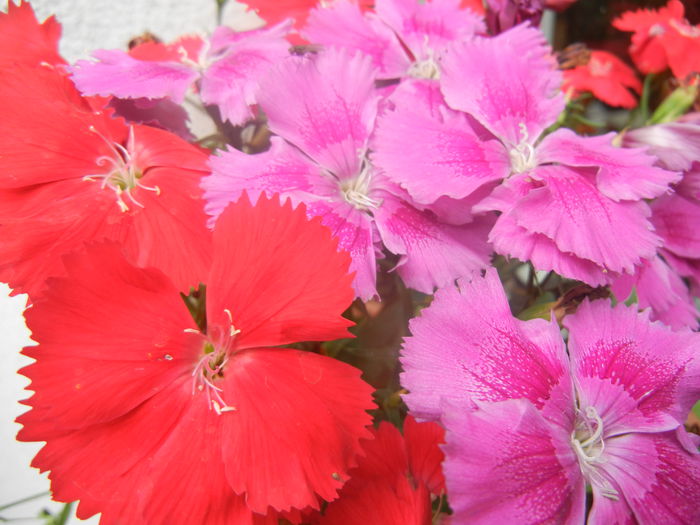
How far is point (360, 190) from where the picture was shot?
48 cm

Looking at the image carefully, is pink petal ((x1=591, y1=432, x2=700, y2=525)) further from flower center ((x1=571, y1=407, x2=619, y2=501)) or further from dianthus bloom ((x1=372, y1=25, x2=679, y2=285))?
dianthus bloom ((x1=372, y1=25, x2=679, y2=285))

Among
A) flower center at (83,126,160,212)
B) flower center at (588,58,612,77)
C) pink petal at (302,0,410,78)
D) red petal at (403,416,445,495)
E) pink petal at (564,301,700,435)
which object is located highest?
pink petal at (302,0,410,78)

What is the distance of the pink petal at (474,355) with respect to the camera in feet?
1.25

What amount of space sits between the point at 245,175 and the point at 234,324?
11cm

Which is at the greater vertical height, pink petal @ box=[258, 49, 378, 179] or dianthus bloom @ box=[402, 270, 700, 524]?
pink petal @ box=[258, 49, 378, 179]

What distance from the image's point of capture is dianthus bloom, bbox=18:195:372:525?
35 cm

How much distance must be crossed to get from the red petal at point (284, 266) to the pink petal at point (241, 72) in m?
0.12

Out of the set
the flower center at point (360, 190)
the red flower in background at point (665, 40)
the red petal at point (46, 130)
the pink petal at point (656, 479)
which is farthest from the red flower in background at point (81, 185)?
the red flower in background at point (665, 40)

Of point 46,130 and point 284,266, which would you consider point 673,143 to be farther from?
point 46,130

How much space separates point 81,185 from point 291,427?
25 centimetres

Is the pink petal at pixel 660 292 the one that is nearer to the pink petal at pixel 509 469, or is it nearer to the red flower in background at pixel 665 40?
the pink petal at pixel 509 469

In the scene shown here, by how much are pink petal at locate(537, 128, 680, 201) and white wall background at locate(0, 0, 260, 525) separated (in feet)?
1.43

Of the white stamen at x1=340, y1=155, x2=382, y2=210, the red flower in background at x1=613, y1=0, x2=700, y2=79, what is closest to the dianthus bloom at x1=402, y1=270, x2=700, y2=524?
the white stamen at x1=340, y1=155, x2=382, y2=210

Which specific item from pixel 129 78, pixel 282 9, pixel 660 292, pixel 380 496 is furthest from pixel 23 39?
pixel 660 292
